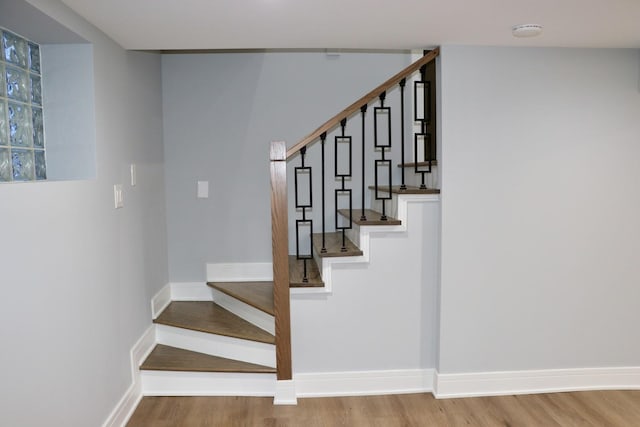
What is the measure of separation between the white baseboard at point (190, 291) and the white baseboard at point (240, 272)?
91 millimetres

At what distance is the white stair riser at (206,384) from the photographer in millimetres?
3020

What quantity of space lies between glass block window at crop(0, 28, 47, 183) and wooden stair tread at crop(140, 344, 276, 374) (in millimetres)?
1409

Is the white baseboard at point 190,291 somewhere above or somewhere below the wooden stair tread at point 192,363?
above

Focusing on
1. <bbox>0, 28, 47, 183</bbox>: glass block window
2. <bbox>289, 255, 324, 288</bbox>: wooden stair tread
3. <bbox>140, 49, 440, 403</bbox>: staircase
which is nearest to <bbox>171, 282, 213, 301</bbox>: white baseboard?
<bbox>140, 49, 440, 403</bbox>: staircase

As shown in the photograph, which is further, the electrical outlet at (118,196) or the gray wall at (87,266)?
the electrical outlet at (118,196)

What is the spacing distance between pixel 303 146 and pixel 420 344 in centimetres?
150

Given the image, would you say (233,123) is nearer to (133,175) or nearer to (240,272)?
(133,175)

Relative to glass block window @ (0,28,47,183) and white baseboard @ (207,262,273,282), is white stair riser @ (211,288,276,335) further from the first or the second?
glass block window @ (0,28,47,183)

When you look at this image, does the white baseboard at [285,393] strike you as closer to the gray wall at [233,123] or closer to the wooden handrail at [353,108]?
the gray wall at [233,123]

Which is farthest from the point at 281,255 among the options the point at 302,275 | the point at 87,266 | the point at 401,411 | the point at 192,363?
the point at 401,411

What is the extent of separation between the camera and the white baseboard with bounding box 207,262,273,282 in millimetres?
3854

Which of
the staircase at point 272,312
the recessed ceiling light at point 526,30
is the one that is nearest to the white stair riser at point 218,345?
the staircase at point 272,312

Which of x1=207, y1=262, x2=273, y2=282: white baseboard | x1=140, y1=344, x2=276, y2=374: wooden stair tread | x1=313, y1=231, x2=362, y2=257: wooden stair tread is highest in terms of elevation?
x1=313, y1=231, x2=362, y2=257: wooden stair tread

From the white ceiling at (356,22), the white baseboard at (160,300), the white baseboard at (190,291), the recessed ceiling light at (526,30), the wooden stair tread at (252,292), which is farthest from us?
the white baseboard at (190,291)
